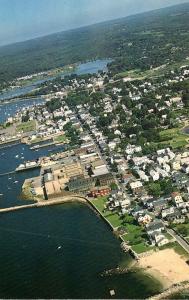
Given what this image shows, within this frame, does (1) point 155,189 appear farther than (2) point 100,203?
No

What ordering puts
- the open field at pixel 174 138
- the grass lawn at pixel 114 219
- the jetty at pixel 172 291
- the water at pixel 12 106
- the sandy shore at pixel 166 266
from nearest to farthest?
the jetty at pixel 172 291 → the sandy shore at pixel 166 266 → the grass lawn at pixel 114 219 → the open field at pixel 174 138 → the water at pixel 12 106

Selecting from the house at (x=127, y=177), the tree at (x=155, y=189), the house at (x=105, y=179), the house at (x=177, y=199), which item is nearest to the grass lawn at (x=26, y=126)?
the house at (x=127, y=177)

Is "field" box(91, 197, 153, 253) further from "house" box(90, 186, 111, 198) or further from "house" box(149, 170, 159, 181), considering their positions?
"house" box(149, 170, 159, 181)

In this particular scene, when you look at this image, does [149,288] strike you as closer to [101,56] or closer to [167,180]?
[167,180]

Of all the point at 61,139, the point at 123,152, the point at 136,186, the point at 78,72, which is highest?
the point at 136,186

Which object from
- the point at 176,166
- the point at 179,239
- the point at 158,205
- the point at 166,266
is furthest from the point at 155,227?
the point at 176,166

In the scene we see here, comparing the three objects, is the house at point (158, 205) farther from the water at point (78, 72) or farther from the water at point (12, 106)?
the water at point (78, 72)

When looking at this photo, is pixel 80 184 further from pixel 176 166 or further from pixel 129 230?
pixel 129 230
